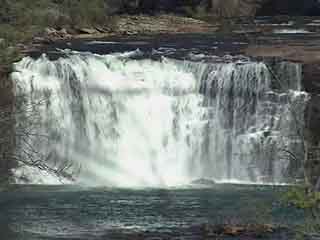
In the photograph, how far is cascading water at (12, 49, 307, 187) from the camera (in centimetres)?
2548

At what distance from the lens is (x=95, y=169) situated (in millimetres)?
25500

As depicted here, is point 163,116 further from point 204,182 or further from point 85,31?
point 85,31

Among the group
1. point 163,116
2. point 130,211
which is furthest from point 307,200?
point 163,116

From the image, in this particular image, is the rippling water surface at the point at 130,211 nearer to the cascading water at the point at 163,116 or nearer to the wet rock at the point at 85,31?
the cascading water at the point at 163,116

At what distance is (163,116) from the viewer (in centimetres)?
2664

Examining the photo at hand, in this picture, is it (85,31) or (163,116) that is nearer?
(163,116)

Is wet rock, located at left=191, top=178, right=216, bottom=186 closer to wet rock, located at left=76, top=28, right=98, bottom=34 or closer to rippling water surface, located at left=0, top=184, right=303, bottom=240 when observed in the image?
rippling water surface, located at left=0, top=184, right=303, bottom=240

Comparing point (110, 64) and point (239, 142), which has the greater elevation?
point (110, 64)

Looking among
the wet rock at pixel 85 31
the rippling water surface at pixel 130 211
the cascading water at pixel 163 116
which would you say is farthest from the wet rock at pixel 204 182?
the wet rock at pixel 85 31

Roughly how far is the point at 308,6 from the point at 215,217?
30684 mm

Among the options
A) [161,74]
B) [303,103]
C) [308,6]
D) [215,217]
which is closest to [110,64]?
[161,74]

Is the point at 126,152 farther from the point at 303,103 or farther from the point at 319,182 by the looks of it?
the point at 319,182

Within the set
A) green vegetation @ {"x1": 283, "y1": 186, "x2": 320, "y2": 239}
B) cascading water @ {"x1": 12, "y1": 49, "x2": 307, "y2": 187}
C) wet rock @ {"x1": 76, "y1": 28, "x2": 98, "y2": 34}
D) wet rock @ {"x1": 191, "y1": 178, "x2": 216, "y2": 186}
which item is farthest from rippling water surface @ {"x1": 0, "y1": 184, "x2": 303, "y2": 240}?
wet rock @ {"x1": 76, "y1": 28, "x2": 98, "y2": 34}

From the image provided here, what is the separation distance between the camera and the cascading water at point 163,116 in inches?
1003
